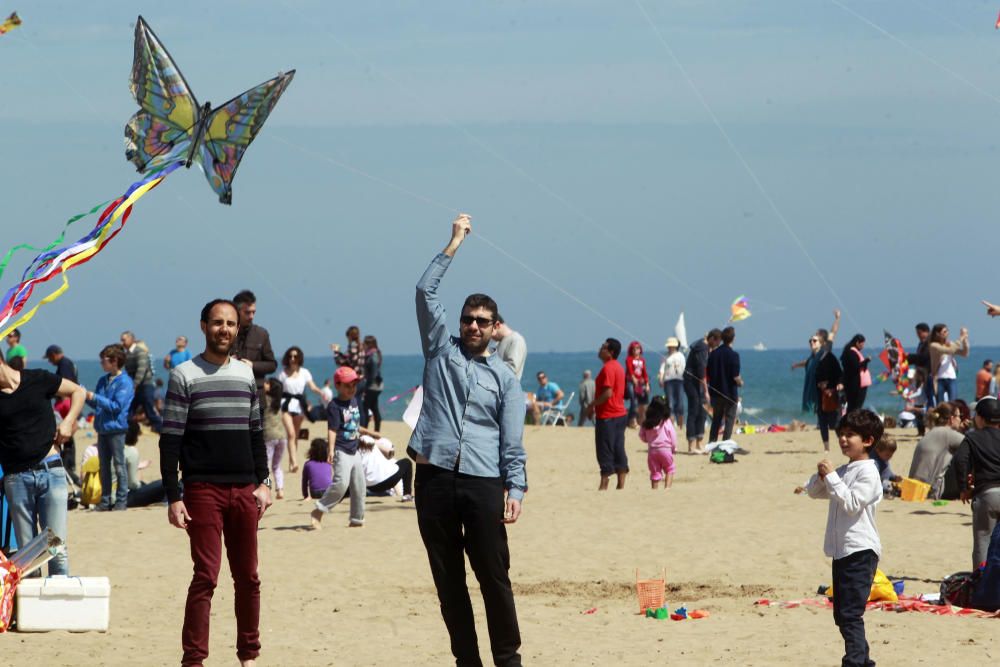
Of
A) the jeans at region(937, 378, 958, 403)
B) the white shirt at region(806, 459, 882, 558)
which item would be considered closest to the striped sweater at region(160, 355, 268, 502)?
the white shirt at region(806, 459, 882, 558)

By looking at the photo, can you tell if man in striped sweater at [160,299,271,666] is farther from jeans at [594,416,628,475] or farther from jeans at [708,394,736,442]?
jeans at [708,394,736,442]

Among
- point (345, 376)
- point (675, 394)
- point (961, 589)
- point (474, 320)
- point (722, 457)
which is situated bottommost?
point (961, 589)

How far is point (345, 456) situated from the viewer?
11625 millimetres

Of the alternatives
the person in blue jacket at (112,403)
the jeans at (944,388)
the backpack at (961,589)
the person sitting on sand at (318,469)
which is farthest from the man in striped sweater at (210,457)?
the jeans at (944,388)

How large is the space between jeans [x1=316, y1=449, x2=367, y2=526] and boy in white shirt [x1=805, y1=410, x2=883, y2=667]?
602 centimetres

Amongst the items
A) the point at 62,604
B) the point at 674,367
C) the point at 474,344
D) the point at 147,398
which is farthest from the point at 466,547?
the point at 674,367

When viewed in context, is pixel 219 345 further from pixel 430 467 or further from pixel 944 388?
pixel 944 388

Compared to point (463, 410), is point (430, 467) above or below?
below

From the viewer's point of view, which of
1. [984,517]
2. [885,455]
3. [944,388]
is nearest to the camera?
[984,517]

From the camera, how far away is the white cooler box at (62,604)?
287 inches

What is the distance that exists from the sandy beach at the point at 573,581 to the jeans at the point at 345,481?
247mm

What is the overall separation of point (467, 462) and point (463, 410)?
221 mm

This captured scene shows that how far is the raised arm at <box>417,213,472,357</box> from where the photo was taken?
576 centimetres

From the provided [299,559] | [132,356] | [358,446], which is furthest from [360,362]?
[299,559]
